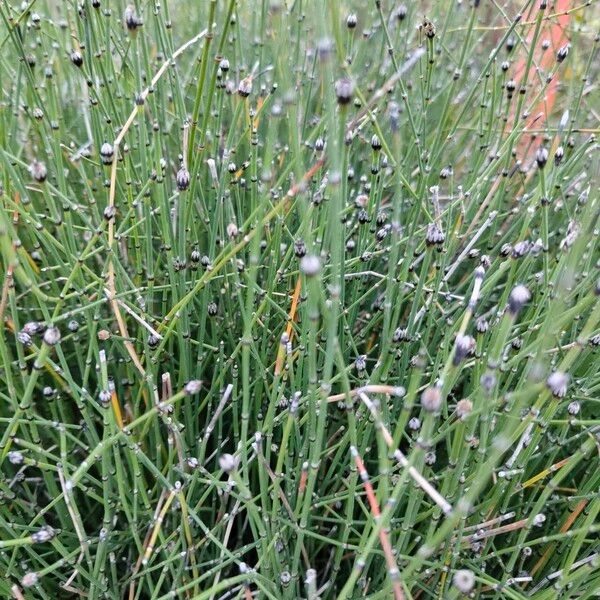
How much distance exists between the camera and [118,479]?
0.80m

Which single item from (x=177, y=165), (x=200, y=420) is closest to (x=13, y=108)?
(x=177, y=165)

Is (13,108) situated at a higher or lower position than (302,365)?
higher

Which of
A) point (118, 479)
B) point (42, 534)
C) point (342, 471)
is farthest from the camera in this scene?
point (342, 471)

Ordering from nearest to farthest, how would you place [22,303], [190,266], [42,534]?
1. [42,534]
2. [190,266]
3. [22,303]

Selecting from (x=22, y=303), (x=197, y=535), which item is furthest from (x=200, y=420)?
(x=22, y=303)

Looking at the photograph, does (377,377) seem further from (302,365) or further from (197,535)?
(197,535)

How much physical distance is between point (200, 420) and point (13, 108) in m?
0.70

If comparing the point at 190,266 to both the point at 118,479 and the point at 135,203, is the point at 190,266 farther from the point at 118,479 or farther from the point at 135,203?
the point at 118,479

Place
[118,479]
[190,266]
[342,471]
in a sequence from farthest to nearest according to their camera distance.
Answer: [190,266]
[342,471]
[118,479]

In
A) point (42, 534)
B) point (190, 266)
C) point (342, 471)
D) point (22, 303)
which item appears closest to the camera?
point (42, 534)

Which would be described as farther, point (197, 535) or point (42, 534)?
point (197, 535)

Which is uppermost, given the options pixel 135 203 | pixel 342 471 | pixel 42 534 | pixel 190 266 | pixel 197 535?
pixel 135 203

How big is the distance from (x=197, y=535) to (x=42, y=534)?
0.32 metres

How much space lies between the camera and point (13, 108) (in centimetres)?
123
